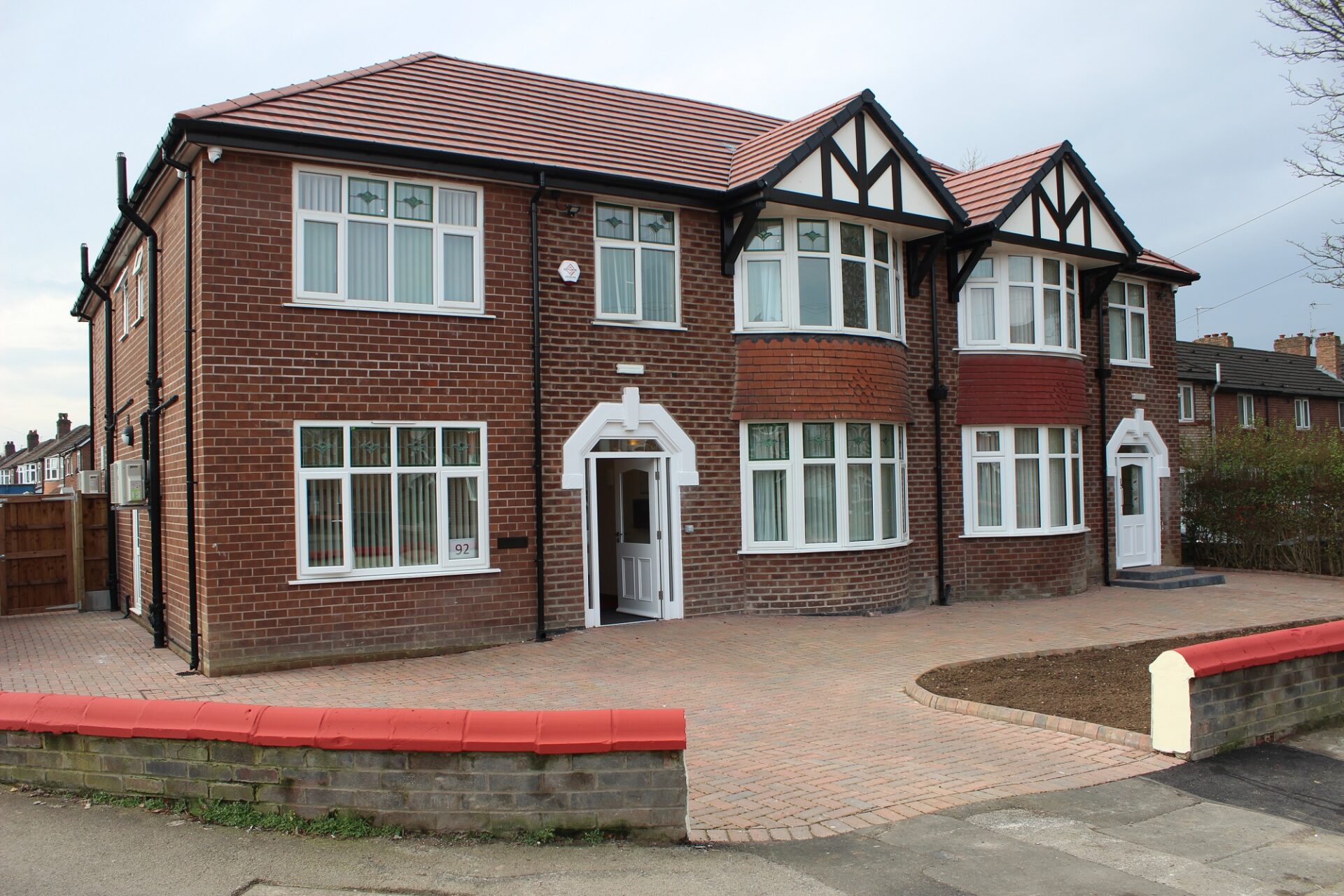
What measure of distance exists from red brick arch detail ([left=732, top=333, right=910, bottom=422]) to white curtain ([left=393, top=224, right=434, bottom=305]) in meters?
4.26

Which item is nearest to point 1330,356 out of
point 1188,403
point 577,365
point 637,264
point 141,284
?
point 1188,403

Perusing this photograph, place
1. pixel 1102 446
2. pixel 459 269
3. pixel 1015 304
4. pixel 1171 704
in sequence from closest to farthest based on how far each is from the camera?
pixel 1171 704 → pixel 459 269 → pixel 1015 304 → pixel 1102 446

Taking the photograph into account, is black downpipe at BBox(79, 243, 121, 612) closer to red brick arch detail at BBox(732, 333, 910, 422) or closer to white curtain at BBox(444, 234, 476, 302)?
white curtain at BBox(444, 234, 476, 302)

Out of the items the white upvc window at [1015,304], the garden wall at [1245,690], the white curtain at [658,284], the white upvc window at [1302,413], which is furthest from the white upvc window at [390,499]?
the white upvc window at [1302,413]

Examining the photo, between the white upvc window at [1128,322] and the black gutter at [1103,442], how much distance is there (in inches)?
15.7

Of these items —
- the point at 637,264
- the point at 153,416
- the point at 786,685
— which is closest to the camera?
the point at 786,685

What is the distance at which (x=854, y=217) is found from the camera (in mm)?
14398

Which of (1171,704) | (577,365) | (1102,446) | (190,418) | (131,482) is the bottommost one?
(1171,704)

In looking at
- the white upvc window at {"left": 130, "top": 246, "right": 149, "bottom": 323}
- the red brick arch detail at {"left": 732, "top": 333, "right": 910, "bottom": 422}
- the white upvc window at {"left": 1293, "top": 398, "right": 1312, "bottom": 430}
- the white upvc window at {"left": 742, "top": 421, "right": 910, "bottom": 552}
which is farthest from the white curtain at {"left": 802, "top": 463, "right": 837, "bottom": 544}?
the white upvc window at {"left": 1293, "top": 398, "right": 1312, "bottom": 430}

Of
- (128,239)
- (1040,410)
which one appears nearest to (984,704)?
(1040,410)

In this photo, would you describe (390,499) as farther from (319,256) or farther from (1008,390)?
(1008,390)

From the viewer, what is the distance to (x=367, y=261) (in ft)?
38.0

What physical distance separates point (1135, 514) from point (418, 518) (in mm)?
13695

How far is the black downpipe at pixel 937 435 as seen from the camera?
621 inches
